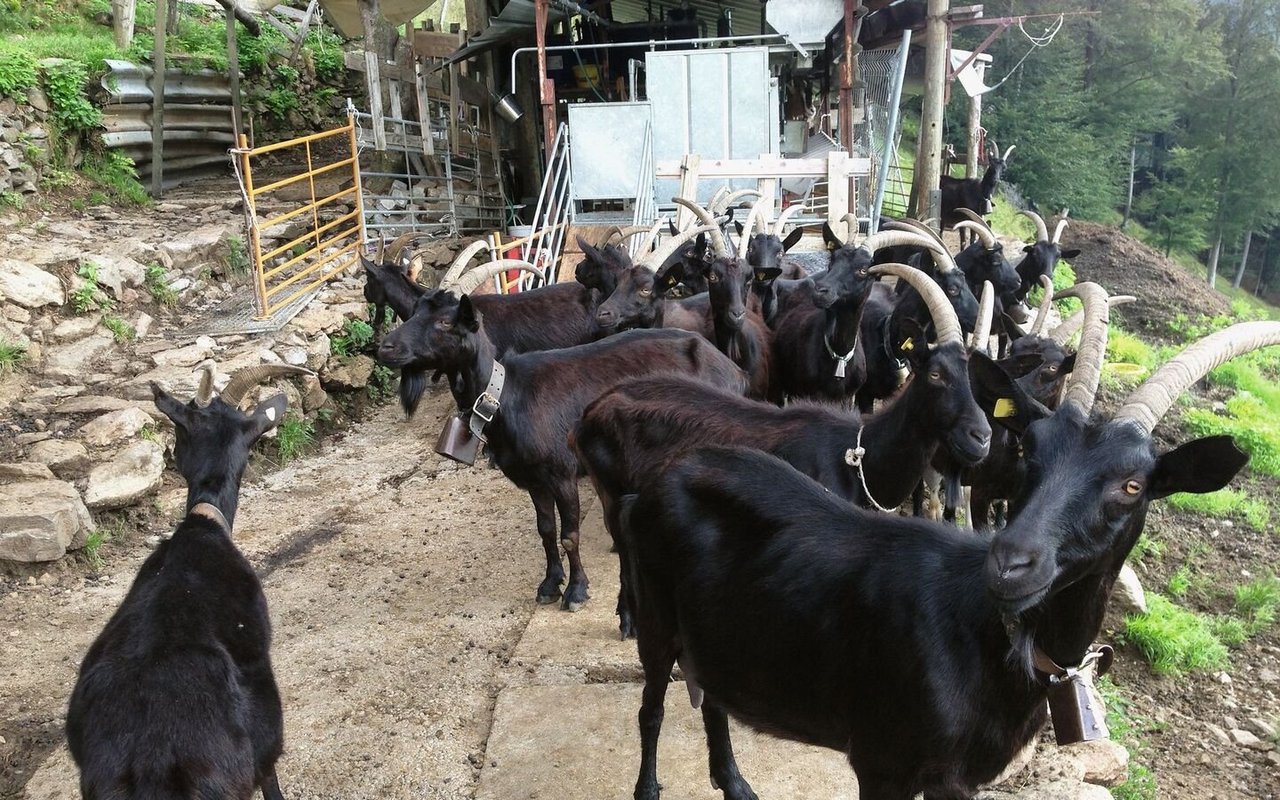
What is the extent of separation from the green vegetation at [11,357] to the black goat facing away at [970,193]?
45.3ft

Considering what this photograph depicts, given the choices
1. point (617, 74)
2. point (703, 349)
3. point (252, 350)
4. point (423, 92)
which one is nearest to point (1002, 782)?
point (703, 349)

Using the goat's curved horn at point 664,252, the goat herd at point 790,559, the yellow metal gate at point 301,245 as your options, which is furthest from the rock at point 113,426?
the goat's curved horn at point 664,252

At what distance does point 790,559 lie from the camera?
9.06 feet

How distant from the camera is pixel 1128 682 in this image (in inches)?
222

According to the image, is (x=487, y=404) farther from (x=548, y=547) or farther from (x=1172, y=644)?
(x=1172, y=644)

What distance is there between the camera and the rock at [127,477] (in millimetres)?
6176

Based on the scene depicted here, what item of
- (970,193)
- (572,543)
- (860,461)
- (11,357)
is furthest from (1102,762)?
(970,193)

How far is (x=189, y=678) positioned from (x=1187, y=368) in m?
3.06

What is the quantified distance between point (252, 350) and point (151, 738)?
5.94 meters

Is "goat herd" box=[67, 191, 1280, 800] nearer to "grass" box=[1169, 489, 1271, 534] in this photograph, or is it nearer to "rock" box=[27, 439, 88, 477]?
"rock" box=[27, 439, 88, 477]

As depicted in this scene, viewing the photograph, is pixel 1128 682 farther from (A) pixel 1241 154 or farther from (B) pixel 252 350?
(A) pixel 1241 154

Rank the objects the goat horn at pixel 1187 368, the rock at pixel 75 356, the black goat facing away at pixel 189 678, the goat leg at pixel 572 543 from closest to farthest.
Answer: the goat horn at pixel 1187 368 → the black goat facing away at pixel 189 678 → the goat leg at pixel 572 543 → the rock at pixel 75 356

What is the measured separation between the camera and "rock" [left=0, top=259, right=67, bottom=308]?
7641 millimetres

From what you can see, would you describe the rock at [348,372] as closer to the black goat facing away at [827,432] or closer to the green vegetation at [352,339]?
the green vegetation at [352,339]
